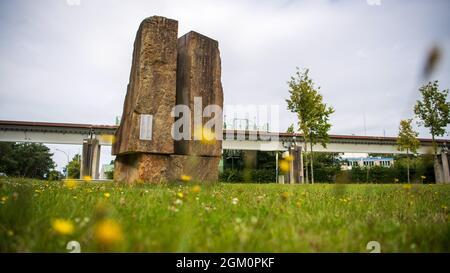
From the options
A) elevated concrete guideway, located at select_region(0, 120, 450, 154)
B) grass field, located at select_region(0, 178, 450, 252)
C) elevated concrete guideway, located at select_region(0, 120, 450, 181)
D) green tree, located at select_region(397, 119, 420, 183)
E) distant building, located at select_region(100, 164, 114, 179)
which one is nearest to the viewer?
grass field, located at select_region(0, 178, 450, 252)

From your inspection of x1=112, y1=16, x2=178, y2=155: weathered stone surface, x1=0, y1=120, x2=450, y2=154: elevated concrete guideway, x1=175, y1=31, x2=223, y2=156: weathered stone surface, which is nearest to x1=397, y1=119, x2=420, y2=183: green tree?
x1=0, y1=120, x2=450, y2=154: elevated concrete guideway

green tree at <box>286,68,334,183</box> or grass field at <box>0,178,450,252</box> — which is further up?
green tree at <box>286,68,334,183</box>

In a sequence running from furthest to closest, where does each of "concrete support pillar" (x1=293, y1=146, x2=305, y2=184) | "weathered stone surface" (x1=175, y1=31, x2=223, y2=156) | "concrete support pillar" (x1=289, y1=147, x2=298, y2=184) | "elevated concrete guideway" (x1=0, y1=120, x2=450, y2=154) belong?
"concrete support pillar" (x1=293, y1=146, x2=305, y2=184) → "elevated concrete guideway" (x1=0, y1=120, x2=450, y2=154) → "concrete support pillar" (x1=289, y1=147, x2=298, y2=184) → "weathered stone surface" (x1=175, y1=31, x2=223, y2=156)

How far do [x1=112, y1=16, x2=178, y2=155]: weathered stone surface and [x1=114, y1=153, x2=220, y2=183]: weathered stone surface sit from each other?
0.21 m

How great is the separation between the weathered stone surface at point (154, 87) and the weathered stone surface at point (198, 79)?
345 millimetres

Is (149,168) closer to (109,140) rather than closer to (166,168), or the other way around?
(166,168)

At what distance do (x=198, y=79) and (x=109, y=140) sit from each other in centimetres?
2313

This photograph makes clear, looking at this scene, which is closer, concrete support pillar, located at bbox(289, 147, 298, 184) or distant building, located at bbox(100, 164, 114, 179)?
concrete support pillar, located at bbox(289, 147, 298, 184)

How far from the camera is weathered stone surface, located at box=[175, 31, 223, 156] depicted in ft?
22.4

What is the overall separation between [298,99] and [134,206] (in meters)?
18.9

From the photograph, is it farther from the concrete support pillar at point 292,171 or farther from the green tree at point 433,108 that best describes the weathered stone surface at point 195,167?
the concrete support pillar at point 292,171

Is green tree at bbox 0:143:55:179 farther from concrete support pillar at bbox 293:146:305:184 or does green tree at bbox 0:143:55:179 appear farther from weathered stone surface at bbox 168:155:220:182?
weathered stone surface at bbox 168:155:220:182
